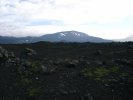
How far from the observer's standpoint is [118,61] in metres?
40.5

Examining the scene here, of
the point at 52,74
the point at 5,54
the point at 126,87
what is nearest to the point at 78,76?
the point at 52,74

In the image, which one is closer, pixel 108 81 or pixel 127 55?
pixel 108 81

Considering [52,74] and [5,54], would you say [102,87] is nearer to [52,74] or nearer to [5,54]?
[52,74]

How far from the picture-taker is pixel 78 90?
3038 cm

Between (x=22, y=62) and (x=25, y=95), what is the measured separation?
11.0 metres

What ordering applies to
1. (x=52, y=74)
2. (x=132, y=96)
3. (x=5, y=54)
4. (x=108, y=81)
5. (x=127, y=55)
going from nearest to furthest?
(x=132, y=96)
(x=108, y=81)
(x=52, y=74)
(x=5, y=54)
(x=127, y=55)

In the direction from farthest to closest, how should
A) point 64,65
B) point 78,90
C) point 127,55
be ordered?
point 127,55 < point 64,65 < point 78,90

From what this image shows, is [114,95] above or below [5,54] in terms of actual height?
below

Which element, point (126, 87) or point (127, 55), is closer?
point (126, 87)

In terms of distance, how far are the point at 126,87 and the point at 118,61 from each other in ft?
33.5

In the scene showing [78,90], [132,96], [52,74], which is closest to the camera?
[132,96]

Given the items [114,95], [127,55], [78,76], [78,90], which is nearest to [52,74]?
[78,76]

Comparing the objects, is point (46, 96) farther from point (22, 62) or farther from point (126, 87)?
point (22, 62)

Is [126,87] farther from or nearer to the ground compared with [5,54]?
nearer to the ground
